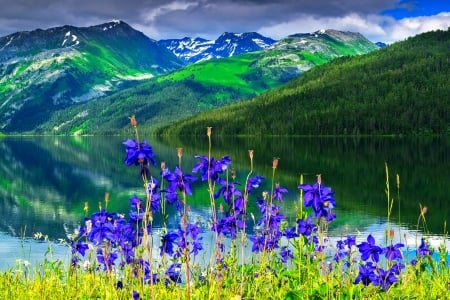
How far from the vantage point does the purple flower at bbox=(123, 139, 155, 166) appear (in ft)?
19.4

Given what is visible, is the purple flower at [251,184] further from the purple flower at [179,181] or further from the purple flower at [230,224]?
the purple flower at [179,181]

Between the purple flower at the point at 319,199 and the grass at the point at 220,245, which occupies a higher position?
the purple flower at the point at 319,199

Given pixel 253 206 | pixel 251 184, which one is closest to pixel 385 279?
pixel 251 184

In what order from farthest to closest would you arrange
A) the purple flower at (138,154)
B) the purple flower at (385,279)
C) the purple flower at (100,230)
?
the purple flower at (100,230), the purple flower at (385,279), the purple flower at (138,154)

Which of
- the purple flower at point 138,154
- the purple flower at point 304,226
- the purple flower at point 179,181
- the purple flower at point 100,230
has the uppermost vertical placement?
the purple flower at point 138,154

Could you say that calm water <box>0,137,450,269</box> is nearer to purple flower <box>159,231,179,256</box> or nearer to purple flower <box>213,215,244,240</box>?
purple flower <box>213,215,244,240</box>

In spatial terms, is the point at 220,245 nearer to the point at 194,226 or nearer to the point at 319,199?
the point at 319,199

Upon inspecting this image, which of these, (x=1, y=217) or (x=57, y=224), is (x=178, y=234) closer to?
(x=57, y=224)

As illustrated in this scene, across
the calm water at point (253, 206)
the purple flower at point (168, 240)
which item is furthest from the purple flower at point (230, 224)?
the calm water at point (253, 206)

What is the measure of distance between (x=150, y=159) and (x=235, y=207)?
3144 mm

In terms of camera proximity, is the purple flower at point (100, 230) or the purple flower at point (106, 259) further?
the purple flower at point (100, 230)

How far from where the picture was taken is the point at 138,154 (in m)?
5.93

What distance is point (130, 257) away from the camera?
32.7 ft

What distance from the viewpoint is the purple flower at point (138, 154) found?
5.92 meters
